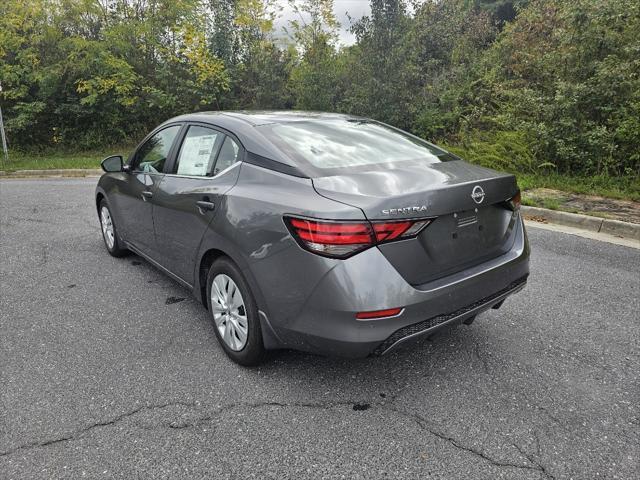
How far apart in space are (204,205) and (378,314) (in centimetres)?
139

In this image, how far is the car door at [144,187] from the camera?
3582mm

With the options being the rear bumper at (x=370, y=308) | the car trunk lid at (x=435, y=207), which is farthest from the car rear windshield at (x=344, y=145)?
the rear bumper at (x=370, y=308)

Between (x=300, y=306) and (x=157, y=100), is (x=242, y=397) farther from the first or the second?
(x=157, y=100)

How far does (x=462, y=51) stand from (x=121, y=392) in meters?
14.6

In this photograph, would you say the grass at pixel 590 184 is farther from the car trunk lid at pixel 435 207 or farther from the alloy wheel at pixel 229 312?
the alloy wheel at pixel 229 312

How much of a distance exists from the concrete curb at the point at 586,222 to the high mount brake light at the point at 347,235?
190 inches

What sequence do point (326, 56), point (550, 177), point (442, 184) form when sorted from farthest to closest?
point (326, 56), point (550, 177), point (442, 184)

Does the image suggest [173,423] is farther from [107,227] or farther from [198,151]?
→ [107,227]

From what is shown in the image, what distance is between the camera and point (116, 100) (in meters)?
15.7

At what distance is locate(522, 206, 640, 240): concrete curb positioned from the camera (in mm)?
5543

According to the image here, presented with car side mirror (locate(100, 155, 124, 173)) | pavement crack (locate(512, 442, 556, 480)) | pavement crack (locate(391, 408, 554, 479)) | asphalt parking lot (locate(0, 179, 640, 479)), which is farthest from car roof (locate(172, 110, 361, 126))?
pavement crack (locate(512, 442, 556, 480))

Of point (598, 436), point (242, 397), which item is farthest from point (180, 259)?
point (598, 436)

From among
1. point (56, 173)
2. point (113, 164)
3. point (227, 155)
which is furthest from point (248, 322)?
point (56, 173)

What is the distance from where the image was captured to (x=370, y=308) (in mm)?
2074
